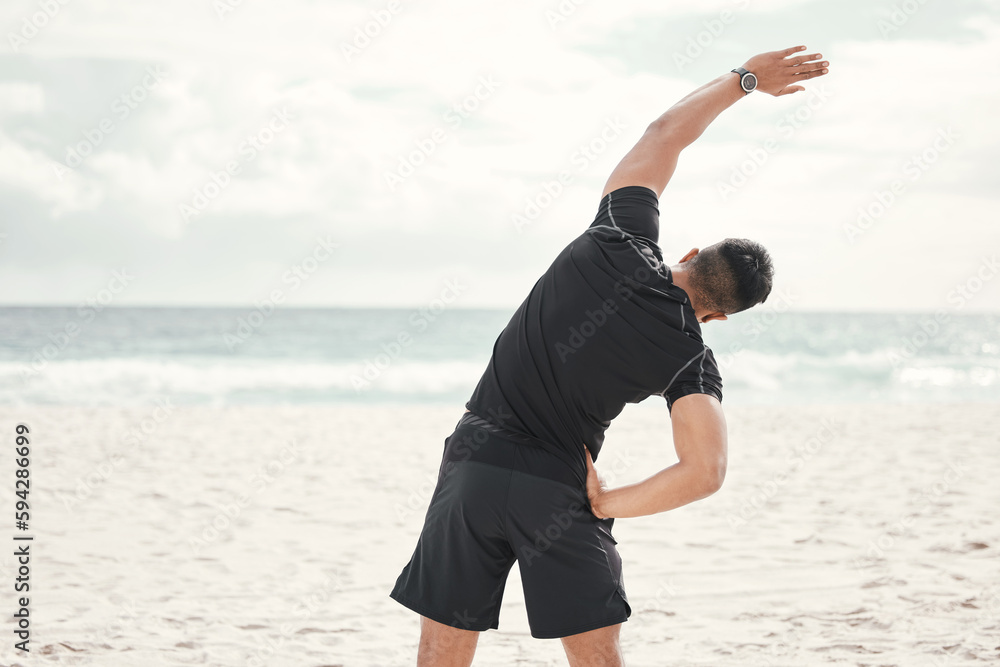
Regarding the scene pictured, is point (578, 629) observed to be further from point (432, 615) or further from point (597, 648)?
point (432, 615)

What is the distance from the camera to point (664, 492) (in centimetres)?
169

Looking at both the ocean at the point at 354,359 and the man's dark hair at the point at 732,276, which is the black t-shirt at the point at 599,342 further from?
the ocean at the point at 354,359

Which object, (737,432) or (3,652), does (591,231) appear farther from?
(737,432)

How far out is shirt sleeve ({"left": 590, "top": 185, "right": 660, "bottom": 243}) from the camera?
72.8 inches

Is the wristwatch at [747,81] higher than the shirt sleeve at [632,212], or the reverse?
the wristwatch at [747,81]

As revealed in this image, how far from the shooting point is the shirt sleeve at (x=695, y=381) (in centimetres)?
169

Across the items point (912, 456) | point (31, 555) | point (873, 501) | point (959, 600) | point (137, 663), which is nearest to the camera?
point (137, 663)

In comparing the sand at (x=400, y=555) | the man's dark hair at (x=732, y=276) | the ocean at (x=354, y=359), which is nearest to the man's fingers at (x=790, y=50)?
the man's dark hair at (x=732, y=276)

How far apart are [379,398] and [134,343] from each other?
1622cm

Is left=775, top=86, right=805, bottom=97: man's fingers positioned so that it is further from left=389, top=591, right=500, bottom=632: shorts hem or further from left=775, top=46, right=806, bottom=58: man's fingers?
left=389, top=591, right=500, bottom=632: shorts hem

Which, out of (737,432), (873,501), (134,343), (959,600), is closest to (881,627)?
(959,600)

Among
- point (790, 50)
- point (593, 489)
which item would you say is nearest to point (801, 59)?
point (790, 50)

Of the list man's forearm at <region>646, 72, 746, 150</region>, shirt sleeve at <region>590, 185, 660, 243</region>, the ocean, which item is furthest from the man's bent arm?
the ocean

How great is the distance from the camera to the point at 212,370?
75.0 ft
